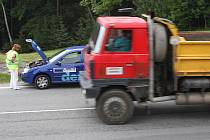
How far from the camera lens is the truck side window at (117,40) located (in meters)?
10.3

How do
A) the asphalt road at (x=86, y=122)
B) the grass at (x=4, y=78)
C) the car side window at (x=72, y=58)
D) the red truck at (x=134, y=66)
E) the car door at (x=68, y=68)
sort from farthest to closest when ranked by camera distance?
the grass at (x=4, y=78)
the car side window at (x=72, y=58)
the car door at (x=68, y=68)
the red truck at (x=134, y=66)
the asphalt road at (x=86, y=122)

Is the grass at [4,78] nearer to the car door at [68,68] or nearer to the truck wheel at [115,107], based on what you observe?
the car door at [68,68]

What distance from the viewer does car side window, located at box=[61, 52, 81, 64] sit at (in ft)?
54.1

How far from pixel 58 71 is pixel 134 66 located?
21.2 ft

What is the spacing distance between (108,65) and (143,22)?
44.6 inches

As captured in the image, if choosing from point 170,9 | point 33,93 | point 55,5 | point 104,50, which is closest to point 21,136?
point 104,50

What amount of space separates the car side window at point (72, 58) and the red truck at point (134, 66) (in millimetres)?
5947

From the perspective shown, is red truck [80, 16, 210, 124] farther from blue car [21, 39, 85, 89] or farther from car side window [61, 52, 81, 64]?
car side window [61, 52, 81, 64]

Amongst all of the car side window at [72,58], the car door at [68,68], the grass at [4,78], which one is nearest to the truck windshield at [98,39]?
the car door at [68,68]

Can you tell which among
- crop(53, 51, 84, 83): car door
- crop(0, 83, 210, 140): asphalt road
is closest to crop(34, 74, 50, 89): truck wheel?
crop(53, 51, 84, 83): car door

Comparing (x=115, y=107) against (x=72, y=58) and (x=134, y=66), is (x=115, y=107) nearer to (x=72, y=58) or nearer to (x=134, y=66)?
(x=134, y=66)

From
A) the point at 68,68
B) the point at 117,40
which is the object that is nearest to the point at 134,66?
the point at 117,40

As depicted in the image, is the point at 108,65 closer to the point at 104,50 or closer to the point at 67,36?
the point at 104,50

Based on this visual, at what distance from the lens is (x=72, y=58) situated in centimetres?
1652
